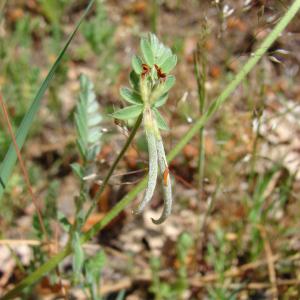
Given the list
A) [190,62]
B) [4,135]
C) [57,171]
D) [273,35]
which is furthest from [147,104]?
[190,62]

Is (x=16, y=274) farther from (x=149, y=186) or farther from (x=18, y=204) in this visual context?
(x=149, y=186)

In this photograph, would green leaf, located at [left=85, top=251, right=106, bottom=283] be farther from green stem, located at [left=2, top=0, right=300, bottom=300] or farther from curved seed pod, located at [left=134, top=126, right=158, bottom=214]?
curved seed pod, located at [left=134, top=126, right=158, bottom=214]

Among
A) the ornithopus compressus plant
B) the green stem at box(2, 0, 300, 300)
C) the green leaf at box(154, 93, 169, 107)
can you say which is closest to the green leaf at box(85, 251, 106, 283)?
the green stem at box(2, 0, 300, 300)

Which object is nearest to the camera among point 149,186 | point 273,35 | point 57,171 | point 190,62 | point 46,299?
point 149,186

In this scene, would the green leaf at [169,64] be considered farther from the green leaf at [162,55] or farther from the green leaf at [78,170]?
the green leaf at [78,170]

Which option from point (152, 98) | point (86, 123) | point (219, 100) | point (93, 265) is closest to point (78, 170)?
point (86, 123)

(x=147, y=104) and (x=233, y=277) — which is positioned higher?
(x=147, y=104)

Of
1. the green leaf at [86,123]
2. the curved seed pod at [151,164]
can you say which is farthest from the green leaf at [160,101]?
the green leaf at [86,123]
